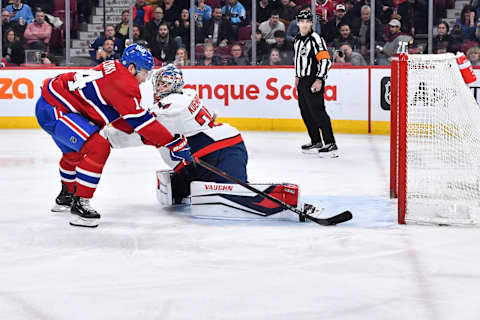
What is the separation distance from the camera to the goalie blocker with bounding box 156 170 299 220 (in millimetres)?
3738

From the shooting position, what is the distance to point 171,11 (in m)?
9.38

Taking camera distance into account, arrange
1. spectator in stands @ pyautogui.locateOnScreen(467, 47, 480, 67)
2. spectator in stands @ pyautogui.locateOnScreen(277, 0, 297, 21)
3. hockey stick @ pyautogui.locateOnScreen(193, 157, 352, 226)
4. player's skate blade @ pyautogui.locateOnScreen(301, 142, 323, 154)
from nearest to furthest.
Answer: hockey stick @ pyautogui.locateOnScreen(193, 157, 352, 226) → player's skate blade @ pyautogui.locateOnScreen(301, 142, 323, 154) → spectator in stands @ pyautogui.locateOnScreen(467, 47, 480, 67) → spectator in stands @ pyautogui.locateOnScreen(277, 0, 297, 21)

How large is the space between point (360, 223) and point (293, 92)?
5.05 metres

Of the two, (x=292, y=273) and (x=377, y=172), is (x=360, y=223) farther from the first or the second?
(x=377, y=172)

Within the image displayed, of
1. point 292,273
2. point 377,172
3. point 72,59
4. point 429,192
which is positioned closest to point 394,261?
point 292,273

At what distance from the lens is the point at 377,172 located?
18.0 feet

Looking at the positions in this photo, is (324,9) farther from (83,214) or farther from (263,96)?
(83,214)

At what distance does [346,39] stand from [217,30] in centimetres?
156

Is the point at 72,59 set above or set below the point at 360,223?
above

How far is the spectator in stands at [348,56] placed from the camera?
27.7ft

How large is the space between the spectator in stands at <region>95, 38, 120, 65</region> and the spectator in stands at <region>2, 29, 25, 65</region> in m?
0.87

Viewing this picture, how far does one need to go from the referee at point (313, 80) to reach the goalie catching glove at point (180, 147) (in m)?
2.80

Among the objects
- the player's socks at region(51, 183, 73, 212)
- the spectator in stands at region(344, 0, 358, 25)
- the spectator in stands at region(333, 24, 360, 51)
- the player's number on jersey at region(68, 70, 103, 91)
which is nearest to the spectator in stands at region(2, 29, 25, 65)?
the spectator in stands at region(333, 24, 360, 51)

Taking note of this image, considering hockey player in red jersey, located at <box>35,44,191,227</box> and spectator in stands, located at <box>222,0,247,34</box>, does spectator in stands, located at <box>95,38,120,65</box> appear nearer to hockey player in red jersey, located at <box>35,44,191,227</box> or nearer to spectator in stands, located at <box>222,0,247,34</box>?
spectator in stands, located at <box>222,0,247,34</box>
